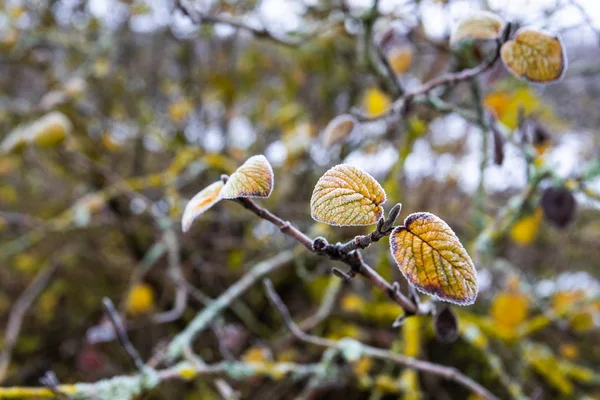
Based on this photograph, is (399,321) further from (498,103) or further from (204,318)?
(498,103)

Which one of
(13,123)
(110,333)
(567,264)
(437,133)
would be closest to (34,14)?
(13,123)

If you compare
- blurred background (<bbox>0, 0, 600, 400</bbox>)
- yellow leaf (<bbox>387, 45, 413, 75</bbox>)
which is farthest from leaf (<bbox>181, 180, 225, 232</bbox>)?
yellow leaf (<bbox>387, 45, 413, 75</bbox>)

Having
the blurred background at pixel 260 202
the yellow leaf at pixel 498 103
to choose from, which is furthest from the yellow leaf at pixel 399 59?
the yellow leaf at pixel 498 103

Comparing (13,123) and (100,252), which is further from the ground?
(13,123)

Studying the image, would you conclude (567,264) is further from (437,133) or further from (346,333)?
(346,333)

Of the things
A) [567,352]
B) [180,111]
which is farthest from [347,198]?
[180,111]

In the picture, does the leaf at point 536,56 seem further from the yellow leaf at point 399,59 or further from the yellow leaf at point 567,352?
the yellow leaf at point 567,352
